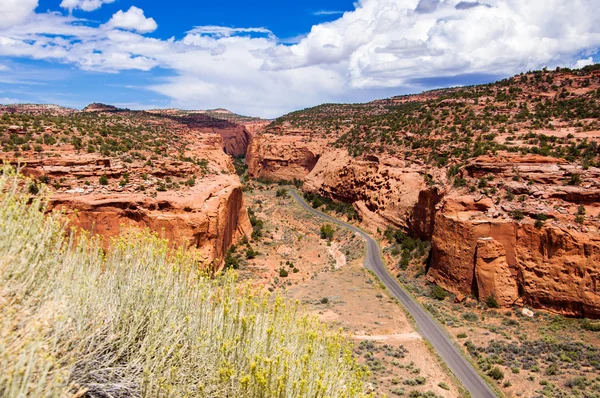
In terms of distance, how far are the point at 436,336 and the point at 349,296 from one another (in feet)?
24.0

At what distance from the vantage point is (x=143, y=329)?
7426 millimetres

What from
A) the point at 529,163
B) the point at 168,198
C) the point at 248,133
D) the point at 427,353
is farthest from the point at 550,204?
the point at 248,133

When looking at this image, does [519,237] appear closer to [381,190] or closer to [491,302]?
[491,302]

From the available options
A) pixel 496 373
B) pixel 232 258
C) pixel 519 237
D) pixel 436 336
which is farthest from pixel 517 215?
pixel 232 258

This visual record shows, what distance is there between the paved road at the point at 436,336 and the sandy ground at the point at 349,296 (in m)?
0.74

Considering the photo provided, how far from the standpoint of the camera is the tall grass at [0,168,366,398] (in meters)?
5.63

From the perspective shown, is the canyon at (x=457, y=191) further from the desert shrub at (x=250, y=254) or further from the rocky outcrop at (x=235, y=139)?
the rocky outcrop at (x=235, y=139)

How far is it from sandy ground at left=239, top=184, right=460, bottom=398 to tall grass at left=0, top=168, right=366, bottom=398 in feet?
6.33

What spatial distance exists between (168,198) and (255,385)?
65.4 ft

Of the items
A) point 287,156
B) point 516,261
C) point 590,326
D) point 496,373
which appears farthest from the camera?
point 287,156

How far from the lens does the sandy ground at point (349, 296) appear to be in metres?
18.2

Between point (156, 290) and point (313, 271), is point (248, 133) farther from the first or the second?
point (156, 290)

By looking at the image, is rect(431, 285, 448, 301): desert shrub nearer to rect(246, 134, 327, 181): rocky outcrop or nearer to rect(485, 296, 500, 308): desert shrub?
rect(485, 296, 500, 308): desert shrub

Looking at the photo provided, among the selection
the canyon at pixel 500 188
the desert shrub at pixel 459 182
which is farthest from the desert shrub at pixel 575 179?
the desert shrub at pixel 459 182
